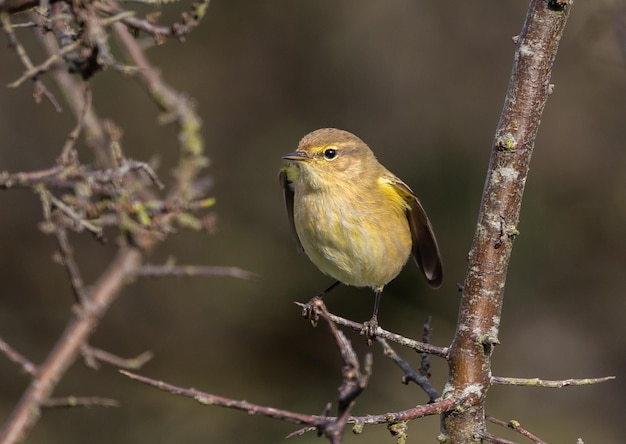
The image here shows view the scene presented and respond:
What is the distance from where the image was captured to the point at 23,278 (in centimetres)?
894

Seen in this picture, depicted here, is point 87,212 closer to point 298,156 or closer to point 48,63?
point 48,63

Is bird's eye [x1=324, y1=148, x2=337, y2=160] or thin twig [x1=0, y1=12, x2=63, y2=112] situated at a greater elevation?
bird's eye [x1=324, y1=148, x2=337, y2=160]

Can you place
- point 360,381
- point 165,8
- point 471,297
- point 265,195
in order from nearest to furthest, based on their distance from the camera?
point 360,381, point 471,297, point 165,8, point 265,195

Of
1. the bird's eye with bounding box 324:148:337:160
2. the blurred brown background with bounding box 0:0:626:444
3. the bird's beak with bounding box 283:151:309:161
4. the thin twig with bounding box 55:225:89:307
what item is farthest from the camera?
the blurred brown background with bounding box 0:0:626:444

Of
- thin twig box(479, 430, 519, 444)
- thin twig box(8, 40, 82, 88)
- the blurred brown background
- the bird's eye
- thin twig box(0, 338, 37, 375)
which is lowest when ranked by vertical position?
thin twig box(479, 430, 519, 444)

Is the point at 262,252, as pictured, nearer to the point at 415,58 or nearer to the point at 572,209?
the point at 415,58

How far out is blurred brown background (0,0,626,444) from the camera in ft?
28.2

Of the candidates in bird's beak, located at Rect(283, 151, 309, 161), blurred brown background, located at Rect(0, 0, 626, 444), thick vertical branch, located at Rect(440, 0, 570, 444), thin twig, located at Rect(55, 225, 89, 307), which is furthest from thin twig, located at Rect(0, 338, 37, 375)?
blurred brown background, located at Rect(0, 0, 626, 444)

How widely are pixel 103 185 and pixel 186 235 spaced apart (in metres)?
5.86

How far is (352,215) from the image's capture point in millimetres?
4508

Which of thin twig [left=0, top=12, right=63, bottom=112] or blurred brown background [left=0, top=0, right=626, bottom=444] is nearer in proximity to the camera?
thin twig [left=0, top=12, right=63, bottom=112]

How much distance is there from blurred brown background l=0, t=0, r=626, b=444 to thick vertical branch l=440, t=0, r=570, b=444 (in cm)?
546

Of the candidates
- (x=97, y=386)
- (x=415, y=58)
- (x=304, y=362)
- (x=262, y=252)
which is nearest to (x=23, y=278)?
(x=97, y=386)

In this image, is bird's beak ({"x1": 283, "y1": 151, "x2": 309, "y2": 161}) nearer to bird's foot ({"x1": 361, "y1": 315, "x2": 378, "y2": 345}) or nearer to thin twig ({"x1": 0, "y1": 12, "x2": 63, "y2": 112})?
bird's foot ({"x1": 361, "y1": 315, "x2": 378, "y2": 345})
